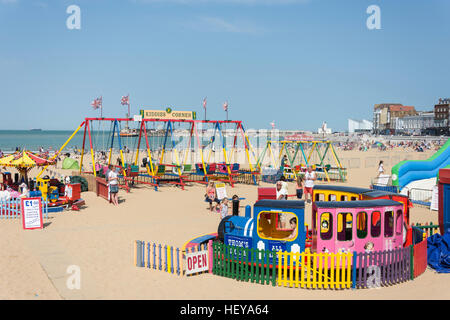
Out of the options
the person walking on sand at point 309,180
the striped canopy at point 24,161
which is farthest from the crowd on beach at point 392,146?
the striped canopy at point 24,161

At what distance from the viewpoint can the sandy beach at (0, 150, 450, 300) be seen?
8.68 m

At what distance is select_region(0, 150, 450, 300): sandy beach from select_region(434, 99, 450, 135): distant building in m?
126

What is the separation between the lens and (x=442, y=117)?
13388cm

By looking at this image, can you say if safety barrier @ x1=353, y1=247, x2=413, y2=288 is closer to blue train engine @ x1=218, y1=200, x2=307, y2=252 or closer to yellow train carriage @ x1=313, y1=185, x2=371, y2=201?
blue train engine @ x1=218, y1=200, x2=307, y2=252

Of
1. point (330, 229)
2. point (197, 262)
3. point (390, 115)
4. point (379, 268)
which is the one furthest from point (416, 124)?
point (197, 262)

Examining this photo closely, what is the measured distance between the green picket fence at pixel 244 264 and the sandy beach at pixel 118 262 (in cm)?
20

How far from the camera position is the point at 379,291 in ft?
29.4

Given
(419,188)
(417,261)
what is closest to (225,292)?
(417,261)

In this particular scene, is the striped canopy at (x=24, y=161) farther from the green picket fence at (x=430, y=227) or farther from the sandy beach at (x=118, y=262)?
the green picket fence at (x=430, y=227)

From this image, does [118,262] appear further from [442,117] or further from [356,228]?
[442,117]

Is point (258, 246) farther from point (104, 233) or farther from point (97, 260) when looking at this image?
point (104, 233)

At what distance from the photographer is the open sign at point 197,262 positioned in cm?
959
